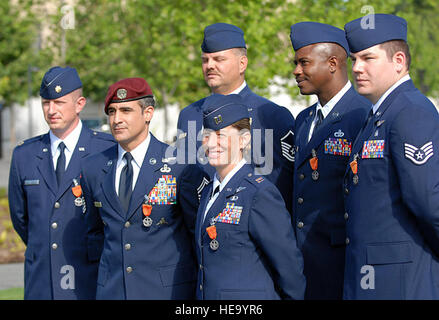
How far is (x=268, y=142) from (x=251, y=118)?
261 mm

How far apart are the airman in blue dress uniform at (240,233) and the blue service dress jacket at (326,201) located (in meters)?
0.73

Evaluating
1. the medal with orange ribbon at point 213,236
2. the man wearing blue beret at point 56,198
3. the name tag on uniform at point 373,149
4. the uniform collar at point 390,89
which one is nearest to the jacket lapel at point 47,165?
the man wearing blue beret at point 56,198

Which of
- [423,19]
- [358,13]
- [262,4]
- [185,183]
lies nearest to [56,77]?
[185,183]

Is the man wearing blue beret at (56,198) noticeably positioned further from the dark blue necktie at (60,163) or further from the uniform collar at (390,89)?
the uniform collar at (390,89)

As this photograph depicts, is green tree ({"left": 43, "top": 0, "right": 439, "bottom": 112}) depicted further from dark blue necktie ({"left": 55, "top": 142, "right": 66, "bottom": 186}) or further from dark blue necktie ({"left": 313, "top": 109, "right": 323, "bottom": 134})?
dark blue necktie ({"left": 313, "top": 109, "right": 323, "bottom": 134})

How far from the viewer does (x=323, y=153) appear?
4.65 meters

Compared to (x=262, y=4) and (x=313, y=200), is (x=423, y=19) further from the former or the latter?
(x=313, y=200)

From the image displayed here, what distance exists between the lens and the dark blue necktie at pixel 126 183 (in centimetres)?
446

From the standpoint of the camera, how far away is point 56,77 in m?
5.43

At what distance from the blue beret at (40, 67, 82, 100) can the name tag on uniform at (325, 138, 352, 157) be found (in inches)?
85.5

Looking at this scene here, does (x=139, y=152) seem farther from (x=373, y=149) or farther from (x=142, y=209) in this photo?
(x=373, y=149)

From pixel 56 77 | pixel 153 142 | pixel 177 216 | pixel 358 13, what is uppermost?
pixel 358 13
